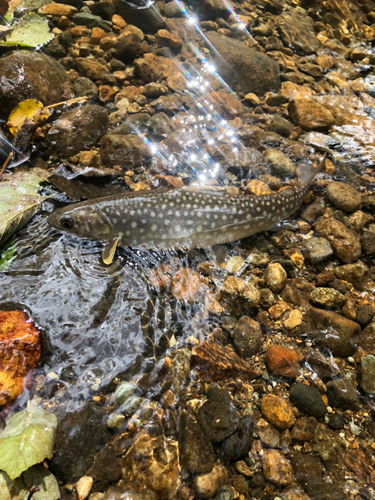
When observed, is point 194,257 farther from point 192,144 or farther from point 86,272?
point 192,144

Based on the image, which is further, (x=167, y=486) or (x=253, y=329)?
(x=253, y=329)

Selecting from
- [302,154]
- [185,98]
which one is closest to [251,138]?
[302,154]

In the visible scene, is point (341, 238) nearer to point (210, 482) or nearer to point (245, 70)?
point (210, 482)

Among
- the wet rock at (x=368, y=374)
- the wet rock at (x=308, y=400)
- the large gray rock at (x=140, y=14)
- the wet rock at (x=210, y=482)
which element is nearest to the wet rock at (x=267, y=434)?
the wet rock at (x=308, y=400)

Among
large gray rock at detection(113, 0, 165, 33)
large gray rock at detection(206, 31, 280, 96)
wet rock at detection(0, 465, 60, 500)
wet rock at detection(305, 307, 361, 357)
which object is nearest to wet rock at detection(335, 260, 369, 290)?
wet rock at detection(305, 307, 361, 357)

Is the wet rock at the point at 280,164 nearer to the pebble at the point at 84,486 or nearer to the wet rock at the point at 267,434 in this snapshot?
the wet rock at the point at 267,434

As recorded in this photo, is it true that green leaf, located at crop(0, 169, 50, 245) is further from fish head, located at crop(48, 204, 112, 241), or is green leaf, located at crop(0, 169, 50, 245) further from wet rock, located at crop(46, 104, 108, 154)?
wet rock, located at crop(46, 104, 108, 154)
